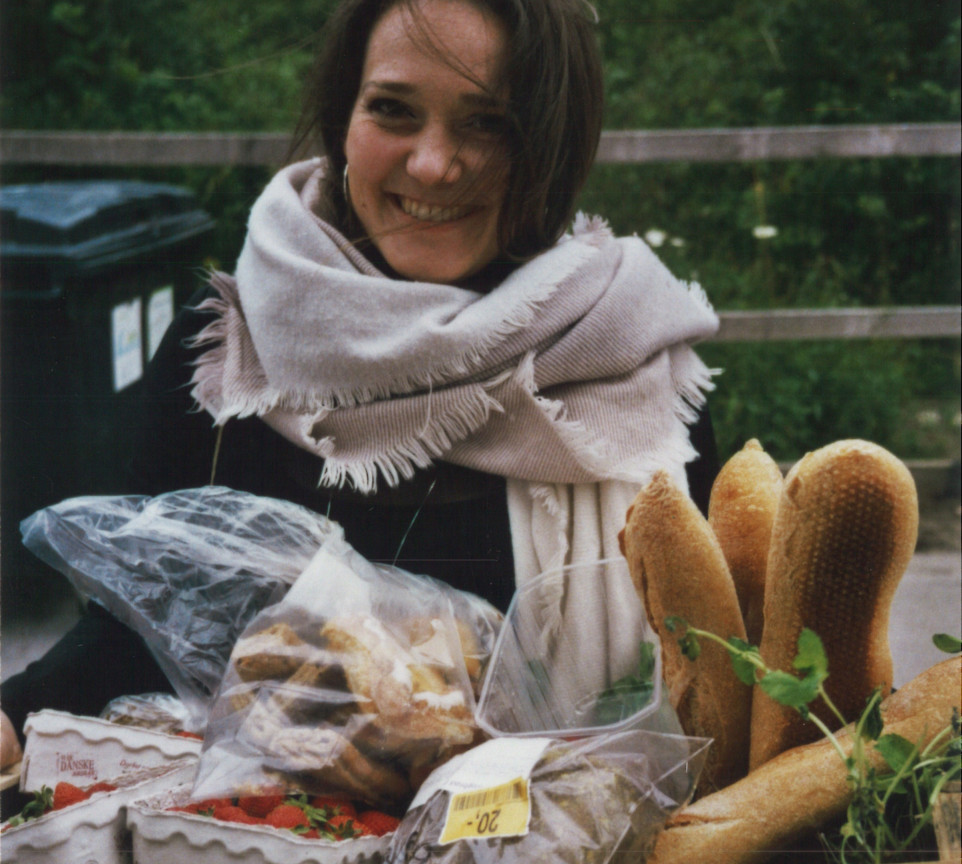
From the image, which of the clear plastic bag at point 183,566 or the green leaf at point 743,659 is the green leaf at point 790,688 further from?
the clear plastic bag at point 183,566

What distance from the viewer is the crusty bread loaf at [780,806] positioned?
0.77 m

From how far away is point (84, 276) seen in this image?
268 cm

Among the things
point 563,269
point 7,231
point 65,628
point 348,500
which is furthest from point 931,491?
point 7,231

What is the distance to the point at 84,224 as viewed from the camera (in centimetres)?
274

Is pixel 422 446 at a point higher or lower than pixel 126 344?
higher

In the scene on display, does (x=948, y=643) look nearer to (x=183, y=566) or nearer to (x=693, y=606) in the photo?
(x=693, y=606)

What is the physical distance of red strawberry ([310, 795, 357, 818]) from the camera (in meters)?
0.85

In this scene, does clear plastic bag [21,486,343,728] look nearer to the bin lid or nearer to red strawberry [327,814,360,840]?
red strawberry [327,814,360,840]

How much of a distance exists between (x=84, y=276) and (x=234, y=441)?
1310mm

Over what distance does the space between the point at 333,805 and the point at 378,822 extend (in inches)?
1.6

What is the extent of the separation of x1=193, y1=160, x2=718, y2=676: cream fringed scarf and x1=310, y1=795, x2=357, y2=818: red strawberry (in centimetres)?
57

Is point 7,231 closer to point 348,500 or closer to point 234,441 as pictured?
point 234,441

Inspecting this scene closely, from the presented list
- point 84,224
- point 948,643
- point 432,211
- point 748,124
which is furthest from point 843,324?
point 948,643

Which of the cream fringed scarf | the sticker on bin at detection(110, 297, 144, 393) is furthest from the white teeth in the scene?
the sticker on bin at detection(110, 297, 144, 393)
